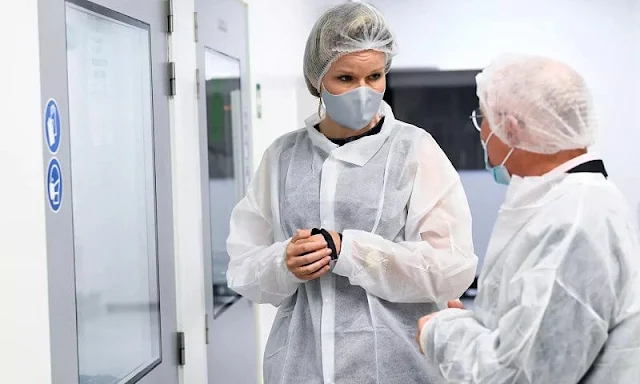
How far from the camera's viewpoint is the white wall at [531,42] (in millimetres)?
5047

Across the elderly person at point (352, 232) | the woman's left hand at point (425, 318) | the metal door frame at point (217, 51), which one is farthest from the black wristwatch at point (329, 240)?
the metal door frame at point (217, 51)

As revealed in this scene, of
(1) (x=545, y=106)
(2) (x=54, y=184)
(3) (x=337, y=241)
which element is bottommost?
→ (3) (x=337, y=241)

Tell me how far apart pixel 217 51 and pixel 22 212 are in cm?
165

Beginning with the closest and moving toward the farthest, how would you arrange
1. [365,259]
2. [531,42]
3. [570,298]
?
[570,298]
[365,259]
[531,42]

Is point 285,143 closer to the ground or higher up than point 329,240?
higher up

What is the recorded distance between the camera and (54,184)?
187 centimetres

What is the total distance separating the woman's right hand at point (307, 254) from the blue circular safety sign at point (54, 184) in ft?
1.75

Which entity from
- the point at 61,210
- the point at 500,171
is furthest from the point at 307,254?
the point at 61,210

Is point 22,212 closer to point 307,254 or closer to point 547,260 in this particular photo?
point 307,254

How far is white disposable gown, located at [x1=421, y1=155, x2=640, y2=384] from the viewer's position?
1272 mm

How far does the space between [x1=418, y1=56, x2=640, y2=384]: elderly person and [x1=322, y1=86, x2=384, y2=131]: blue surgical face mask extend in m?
0.44

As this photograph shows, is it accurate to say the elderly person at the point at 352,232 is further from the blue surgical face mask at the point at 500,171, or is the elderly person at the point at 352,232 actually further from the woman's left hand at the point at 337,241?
the blue surgical face mask at the point at 500,171

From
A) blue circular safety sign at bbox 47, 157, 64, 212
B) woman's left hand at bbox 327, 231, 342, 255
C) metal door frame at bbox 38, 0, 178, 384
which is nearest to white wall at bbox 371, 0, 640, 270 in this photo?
metal door frame at bbox 38, 0, 178, 384

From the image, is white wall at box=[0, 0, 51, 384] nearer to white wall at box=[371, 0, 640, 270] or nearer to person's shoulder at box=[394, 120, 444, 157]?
person's shoulder at box=[394, 120, 444, 157]
